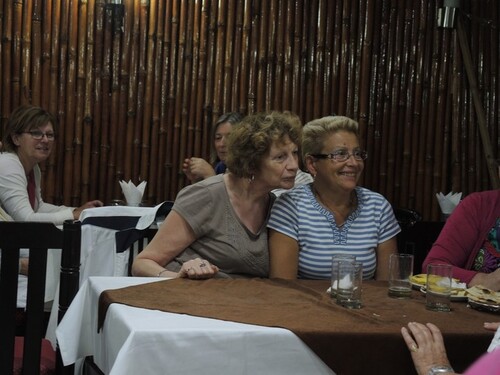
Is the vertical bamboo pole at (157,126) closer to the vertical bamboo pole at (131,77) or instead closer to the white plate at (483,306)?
the vertical bamboo pole at (131,77)

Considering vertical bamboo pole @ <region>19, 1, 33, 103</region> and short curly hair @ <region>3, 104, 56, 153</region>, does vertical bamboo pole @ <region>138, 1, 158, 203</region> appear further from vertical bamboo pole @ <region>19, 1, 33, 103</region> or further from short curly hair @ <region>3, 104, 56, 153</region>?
short curly hair @ <region>3, 104, 56, 153</region>

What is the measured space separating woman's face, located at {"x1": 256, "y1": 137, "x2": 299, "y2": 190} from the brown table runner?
1.92 feet

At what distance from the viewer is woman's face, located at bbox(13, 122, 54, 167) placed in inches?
181

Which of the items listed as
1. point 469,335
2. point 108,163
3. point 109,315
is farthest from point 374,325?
point 108,163

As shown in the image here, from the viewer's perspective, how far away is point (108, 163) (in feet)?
18.7

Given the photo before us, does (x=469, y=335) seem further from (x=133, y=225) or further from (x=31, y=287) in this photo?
(x=133, y=225)

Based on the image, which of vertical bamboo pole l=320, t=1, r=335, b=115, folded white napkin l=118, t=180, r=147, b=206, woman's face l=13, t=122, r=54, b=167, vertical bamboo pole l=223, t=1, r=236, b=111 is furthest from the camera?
vertical bamboo pole l=320, t=1, r=335, b=115

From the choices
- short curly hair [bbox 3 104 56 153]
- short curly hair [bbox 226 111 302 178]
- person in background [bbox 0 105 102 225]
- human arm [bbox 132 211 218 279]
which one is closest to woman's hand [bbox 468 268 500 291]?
short curly hair [bbox 226 111 302 178]

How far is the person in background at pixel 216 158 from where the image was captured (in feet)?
16.9

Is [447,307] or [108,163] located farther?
[108,163]

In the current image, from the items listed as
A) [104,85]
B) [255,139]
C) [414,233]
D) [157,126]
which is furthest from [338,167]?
[104,85]

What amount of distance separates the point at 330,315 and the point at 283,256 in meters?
0.80

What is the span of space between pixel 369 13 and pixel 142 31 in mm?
1718

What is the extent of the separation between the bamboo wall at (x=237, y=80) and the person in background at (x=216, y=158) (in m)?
0.44
